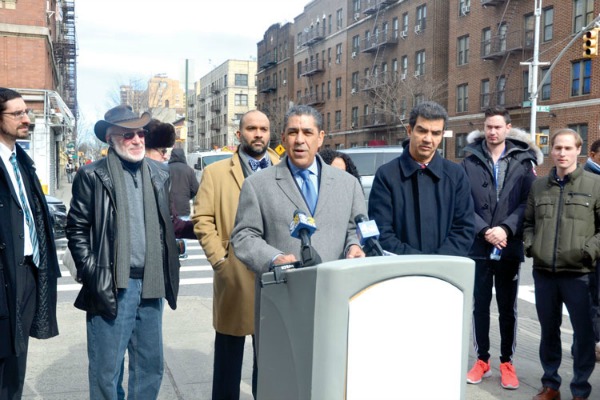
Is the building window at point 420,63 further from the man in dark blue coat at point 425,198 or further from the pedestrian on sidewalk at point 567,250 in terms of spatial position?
the man in dark blue coat at point 425,198

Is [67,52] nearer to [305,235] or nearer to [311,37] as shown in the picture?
[311,37]

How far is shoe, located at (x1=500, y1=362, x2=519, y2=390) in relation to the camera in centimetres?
506

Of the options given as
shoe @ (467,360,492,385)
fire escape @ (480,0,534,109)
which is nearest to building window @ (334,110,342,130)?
fire escape @ (480,0,534,109)

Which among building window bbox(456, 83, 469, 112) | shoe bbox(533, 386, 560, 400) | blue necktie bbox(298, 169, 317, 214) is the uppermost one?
building window bbox(456, 83, 469, 112)

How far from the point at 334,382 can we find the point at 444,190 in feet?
6.78

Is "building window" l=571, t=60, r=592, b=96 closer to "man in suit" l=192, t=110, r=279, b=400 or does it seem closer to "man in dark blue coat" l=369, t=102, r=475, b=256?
"man in dark blue coat" l=369, t=102, r=475, b=256

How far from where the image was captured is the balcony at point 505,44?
110ft

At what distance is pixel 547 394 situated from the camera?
4.76 m

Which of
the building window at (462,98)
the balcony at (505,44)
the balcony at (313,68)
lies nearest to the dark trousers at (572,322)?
the balcony at (505,44)

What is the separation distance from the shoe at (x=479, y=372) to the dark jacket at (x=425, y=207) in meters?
1.56

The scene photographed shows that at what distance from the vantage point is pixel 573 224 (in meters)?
4.65

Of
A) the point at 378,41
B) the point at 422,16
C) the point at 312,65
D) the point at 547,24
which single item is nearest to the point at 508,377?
the point at 547,24

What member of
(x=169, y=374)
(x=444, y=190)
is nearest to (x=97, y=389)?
(x=169, y=374)

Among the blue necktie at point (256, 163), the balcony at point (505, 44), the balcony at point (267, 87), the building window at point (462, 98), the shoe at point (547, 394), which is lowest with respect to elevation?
the shoe at point (547, 394)
